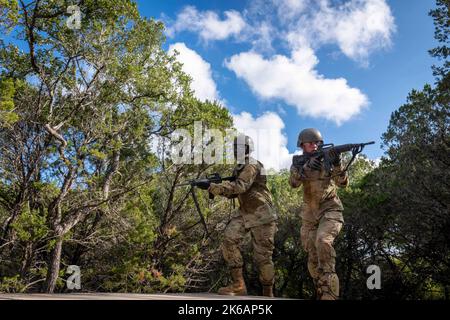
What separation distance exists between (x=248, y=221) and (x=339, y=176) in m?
1.55

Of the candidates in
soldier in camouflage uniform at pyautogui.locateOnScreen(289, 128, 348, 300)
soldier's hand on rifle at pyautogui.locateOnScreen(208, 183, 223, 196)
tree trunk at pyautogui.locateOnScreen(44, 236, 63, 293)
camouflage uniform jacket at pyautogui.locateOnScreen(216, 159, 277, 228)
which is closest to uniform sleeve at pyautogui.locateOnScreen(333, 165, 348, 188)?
soldier in camouflage uniform at pyautogui.locateOnScreen(289, 128, 348, 300)

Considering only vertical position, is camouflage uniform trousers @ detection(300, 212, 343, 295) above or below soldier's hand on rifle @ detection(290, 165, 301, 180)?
below

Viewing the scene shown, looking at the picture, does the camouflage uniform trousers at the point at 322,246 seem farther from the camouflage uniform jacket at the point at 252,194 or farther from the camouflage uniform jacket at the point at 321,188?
the camouflage uniform jacket at the point at 252,194

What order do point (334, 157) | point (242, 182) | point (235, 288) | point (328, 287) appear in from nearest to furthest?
point (328, 287) < point (334, 157) < point (235, 288) < point (242, 182)

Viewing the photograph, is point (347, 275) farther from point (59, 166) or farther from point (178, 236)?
point (59, 166)

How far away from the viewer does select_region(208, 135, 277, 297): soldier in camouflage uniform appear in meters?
6.16

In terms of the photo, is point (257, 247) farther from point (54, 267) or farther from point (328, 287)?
point (54, 267)

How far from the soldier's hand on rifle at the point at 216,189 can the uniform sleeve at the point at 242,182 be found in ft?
0.15

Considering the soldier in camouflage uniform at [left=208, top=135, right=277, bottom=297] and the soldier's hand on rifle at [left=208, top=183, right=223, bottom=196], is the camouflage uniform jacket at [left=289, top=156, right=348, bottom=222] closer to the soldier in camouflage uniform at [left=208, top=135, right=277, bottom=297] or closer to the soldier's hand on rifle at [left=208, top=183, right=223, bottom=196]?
the soldier in camouflage uniform at [left=208, top=135, right=277, bottom=297]

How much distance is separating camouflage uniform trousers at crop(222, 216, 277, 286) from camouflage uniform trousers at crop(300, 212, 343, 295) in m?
0.55

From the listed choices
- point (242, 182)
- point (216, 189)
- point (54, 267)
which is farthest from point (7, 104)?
point (242, 182)

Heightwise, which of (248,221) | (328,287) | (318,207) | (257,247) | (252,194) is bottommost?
(328,287)

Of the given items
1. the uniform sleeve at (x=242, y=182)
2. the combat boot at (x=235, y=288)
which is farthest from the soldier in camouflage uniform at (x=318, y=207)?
the combat boot at (x=235, y=288)

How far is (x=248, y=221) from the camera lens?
643 cm
